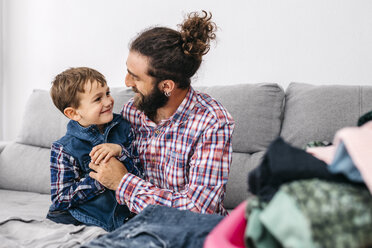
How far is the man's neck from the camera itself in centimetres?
130

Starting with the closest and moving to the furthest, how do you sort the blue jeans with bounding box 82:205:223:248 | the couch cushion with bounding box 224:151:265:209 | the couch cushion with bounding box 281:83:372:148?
the blue jeans with bounding box 82:205:223:248 → the couch cushion with bounding box 281:83:372:148 → the couch cushion with bounding box 224:151:265:209

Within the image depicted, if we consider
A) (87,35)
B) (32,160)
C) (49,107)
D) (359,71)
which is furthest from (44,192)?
(359,71)

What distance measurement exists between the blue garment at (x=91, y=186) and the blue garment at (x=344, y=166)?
0.92 m

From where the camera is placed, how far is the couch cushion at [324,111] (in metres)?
1.42

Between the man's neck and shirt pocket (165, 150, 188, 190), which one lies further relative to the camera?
the man's neck

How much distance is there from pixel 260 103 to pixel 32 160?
1.27 m

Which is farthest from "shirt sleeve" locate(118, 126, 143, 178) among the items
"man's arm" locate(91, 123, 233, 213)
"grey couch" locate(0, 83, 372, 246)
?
"grey couch" locate(0, 83, 372, 246)

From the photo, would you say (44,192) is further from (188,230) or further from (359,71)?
(359,71)

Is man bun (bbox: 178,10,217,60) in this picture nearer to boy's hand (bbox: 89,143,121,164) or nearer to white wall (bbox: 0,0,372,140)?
boy's hand (bbox: 89,143,121,164)

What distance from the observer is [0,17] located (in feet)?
8.81

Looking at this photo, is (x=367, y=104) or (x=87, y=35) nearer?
(x=367, y=104)

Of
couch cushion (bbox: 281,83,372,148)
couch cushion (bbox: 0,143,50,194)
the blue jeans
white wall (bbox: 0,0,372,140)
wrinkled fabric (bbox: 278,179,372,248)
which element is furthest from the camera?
couch cushion (bbox: 0,143,50,194)

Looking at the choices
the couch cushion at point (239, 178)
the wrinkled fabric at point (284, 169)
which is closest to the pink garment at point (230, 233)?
the wrinkled fabric at point (284, 169)

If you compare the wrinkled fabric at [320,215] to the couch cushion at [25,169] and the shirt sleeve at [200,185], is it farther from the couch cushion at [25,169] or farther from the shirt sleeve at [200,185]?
the couch cushion at [25,169]
